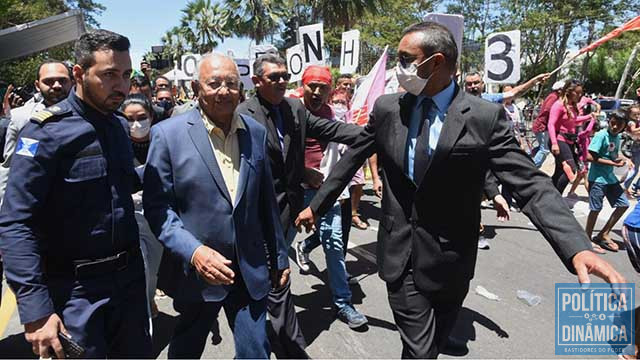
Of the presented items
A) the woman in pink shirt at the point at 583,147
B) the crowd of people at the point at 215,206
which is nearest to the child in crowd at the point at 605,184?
the woman in pink shirt at the point at 583,147

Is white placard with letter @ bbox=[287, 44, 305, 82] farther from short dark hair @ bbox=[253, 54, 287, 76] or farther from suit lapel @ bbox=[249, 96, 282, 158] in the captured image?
suit lapel @ bbox=[249, 96, 282, 158]

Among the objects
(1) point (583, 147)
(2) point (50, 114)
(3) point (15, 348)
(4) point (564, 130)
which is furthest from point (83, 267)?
(1) point (583, 147)

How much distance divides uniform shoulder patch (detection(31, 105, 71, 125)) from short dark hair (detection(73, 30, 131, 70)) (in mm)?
217

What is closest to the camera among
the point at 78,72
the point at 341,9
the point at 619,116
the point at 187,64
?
the point at 78,72

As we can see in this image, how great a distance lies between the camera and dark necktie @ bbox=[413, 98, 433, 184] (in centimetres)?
229

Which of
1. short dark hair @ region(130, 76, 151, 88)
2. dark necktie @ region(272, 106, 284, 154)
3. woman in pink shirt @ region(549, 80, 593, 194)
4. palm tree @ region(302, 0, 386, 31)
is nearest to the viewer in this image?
dark necktie @ region(272, 106, 284, 154)

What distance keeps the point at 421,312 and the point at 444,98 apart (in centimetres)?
110

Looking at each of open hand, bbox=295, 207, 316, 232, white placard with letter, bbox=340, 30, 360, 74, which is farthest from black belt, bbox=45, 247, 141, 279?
white placard with letter, bbox=340, 30, 360, 74

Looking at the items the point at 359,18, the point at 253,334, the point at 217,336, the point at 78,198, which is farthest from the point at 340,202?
the point at 359,18

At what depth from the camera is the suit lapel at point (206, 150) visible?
222 centimetres

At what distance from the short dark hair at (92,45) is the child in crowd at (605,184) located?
5954mm

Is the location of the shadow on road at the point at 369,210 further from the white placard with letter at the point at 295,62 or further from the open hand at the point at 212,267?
the open hand at the point at 212,267

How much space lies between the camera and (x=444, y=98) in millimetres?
2369

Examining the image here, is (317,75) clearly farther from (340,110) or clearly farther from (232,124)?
(340,110)
